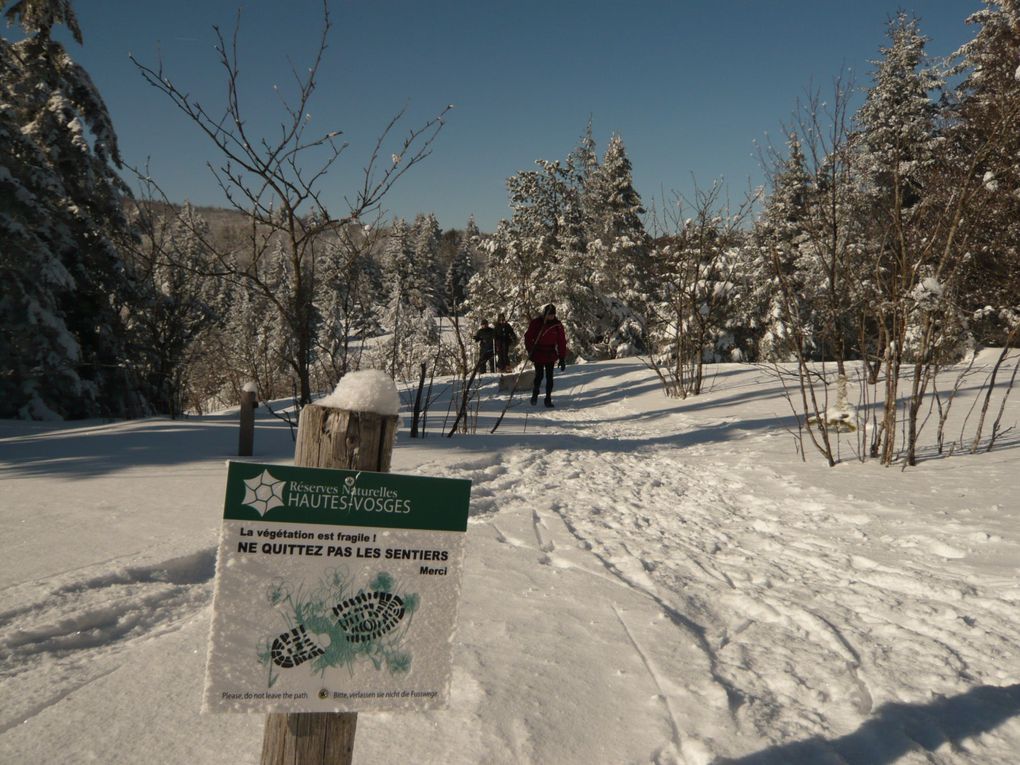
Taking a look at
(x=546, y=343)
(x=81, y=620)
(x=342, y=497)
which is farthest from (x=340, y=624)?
(x=546, y=343)

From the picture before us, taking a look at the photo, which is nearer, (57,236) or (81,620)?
(81,620)

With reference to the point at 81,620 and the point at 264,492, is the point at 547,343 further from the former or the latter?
the point at 264,492

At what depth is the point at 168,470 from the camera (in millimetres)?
4949

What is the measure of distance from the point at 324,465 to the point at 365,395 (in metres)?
0.19

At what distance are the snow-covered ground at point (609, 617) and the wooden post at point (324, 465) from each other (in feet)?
1.75

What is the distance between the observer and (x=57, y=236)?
12719 millimetres

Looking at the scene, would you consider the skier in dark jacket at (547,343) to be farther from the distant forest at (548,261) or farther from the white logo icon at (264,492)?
the white logo icon at (264,492)

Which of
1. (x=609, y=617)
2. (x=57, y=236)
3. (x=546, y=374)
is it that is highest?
(x=57, y=236)

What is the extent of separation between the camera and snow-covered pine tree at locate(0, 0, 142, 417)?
438 inches

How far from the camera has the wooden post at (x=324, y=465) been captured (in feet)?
4.67

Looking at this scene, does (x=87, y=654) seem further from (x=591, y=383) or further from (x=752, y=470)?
(x=591, y=383)

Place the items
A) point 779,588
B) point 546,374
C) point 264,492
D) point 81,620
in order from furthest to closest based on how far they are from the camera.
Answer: point 546,374
point 779,588
point 81,620
point 264,492

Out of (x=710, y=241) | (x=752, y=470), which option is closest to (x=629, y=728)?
(x=752, y=470)

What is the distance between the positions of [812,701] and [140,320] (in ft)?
47.2
